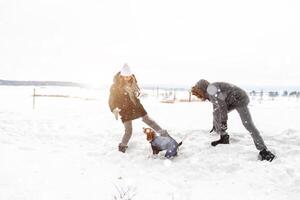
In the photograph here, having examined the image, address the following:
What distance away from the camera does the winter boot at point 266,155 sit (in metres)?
6.60

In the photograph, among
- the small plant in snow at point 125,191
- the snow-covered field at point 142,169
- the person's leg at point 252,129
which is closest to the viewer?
the small plant in snow at point 125,191

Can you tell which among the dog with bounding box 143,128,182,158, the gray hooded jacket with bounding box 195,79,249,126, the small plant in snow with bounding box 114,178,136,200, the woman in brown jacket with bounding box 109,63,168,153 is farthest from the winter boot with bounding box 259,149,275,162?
the small plant in snow with bounding box 114,178,136,200

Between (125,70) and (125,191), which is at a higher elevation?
(125,70)

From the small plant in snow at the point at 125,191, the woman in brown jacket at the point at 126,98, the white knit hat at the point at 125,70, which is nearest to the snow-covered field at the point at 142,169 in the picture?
Answer: the small plant in snow at the point at 125,191

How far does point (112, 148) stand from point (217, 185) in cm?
284

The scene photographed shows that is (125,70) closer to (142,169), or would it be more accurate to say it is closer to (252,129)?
(142,169)

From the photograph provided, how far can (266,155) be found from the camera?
21.8 feet

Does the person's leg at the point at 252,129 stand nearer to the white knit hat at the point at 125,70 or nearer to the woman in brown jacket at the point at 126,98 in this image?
the woman in brown jacket at the point at 126,98

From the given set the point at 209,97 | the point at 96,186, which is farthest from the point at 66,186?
the point at 209,97

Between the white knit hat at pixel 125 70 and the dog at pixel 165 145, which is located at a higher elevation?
the white knit hat at pixel 125 70

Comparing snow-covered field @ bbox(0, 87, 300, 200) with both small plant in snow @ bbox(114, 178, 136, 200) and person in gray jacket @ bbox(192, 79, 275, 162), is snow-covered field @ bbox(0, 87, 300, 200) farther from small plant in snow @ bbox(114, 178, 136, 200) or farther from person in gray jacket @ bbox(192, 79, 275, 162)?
person in gray jacket @ bbox(192, 79, 275, 162)

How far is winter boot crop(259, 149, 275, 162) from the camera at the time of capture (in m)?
6.60

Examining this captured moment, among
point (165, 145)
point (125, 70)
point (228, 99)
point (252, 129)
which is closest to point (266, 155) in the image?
point (252, 129)

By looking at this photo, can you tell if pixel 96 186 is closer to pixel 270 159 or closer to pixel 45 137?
pixel 270 159
